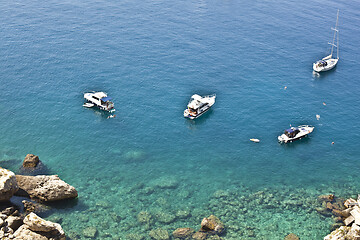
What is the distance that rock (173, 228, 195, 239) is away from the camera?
6850 centimetres

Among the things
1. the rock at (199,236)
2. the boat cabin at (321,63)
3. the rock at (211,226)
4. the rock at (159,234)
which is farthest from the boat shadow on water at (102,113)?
the boat cabin at (321,63)

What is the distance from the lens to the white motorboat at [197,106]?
106 metres

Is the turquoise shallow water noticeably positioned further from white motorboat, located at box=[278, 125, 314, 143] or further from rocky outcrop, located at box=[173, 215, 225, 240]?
white motorboat, located at box=[278, 125, 314, 143]

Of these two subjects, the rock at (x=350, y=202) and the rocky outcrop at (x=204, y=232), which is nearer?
the rocky outcrop at (x=204, y=232)

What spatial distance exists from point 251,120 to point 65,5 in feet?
366

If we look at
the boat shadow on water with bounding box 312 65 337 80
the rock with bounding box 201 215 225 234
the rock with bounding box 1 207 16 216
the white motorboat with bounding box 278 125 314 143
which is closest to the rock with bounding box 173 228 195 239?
the rock with bounding box 201 215 225 234

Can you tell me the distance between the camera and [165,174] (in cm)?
8675

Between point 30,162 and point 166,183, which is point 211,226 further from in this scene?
point 30,162

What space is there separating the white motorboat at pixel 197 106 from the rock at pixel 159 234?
43477 millimetres

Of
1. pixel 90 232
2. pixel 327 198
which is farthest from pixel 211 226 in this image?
pixel 327 198

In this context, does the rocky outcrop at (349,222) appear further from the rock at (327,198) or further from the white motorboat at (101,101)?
the white motorboat at (101,101)

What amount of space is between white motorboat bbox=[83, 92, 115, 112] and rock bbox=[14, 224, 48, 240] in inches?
1974

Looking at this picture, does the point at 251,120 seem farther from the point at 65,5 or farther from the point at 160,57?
the point at 65,5

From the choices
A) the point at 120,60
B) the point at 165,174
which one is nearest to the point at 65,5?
the point at 120,60
